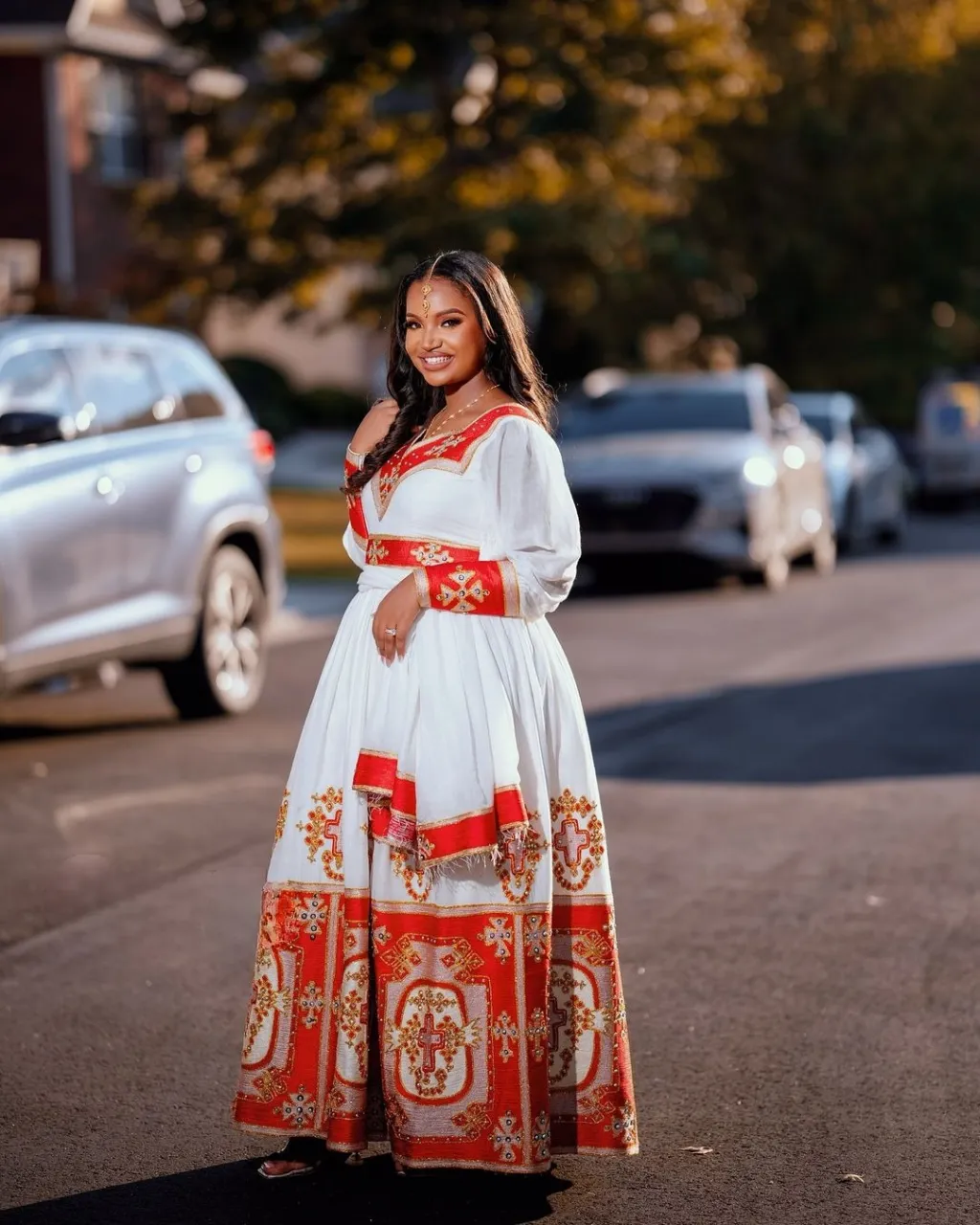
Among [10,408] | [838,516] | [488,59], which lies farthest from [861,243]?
[10,408]

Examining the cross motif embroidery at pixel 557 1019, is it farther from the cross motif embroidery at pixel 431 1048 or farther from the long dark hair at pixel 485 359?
the long dark hair at pixel 485 359

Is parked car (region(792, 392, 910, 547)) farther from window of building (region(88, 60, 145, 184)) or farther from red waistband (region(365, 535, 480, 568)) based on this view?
red waistband (region(365, 535, 480, 568))

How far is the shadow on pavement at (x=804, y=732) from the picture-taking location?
10.1 m

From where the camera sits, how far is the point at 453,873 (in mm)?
4504

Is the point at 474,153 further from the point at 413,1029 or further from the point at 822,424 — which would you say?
the point at 413,1029

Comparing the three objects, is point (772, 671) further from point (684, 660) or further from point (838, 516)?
point (838, 516)

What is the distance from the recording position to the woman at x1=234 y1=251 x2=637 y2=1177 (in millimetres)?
4465

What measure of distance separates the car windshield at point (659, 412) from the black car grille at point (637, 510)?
1353 millimetres

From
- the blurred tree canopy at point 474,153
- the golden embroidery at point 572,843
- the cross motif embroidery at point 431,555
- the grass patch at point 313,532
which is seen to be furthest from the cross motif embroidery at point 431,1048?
the blurred tree canopy at point 474,153

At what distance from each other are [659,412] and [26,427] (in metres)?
11.1

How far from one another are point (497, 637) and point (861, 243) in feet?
117

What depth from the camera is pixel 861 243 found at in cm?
3931

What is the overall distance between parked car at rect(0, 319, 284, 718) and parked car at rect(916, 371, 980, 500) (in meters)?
19.9

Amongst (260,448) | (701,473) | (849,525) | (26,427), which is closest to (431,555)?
(26,427)
